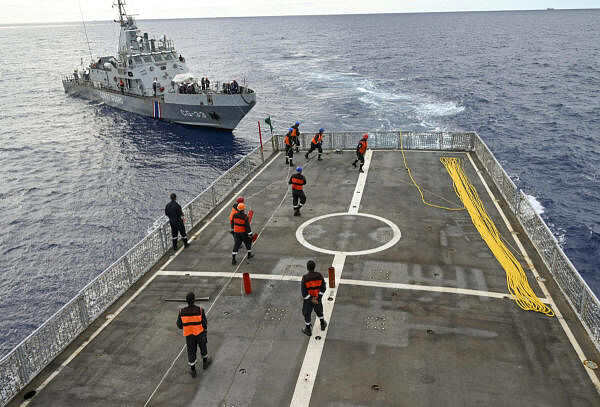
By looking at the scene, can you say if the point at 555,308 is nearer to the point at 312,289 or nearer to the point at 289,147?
the point at 312,289

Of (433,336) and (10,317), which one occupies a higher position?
(433,336)

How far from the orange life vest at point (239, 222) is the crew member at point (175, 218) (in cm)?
259

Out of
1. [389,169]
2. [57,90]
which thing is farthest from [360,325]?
[57,90]

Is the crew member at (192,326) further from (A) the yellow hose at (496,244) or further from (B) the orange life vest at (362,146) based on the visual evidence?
(B) the orange life vest at (362,146)

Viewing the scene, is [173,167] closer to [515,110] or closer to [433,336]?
[433,336]

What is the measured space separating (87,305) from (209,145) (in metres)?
38.8

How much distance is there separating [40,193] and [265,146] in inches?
820

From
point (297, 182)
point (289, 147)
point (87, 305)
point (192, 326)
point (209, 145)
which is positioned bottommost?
point (209, 145)

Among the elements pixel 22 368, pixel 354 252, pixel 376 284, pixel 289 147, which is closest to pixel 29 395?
pixel 22 368

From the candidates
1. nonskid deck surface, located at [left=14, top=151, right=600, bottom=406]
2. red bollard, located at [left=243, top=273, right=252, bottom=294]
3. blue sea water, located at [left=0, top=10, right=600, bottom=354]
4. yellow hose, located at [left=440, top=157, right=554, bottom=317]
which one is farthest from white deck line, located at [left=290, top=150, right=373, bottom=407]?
blue sea water, located at [left=0, top=10, right=600, bottom=354]

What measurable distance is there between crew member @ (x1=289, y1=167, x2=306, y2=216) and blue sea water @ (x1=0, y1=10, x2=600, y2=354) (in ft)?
41.5

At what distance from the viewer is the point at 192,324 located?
10.7 meters

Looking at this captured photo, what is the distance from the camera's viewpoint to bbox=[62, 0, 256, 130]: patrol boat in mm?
52500

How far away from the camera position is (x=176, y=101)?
182ft
